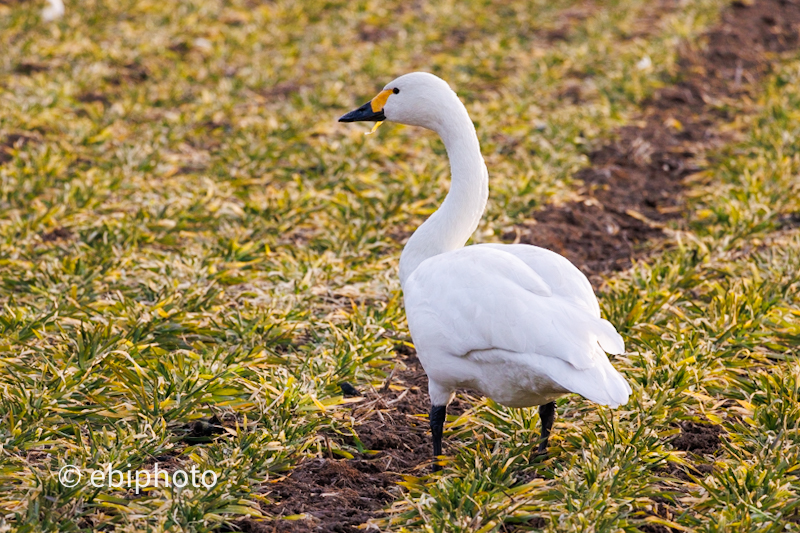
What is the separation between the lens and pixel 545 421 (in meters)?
3.58

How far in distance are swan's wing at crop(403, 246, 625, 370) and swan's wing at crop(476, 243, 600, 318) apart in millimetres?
46

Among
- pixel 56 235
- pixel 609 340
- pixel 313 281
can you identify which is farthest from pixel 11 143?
pixel 609 340

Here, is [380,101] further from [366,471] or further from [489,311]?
[366,471]

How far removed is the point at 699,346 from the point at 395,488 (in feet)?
5.69

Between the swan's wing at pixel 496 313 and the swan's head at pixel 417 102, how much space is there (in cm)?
72

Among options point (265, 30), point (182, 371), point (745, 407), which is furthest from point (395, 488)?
point (265, 30)

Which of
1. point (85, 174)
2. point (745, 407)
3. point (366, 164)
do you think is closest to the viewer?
point (745, 407)

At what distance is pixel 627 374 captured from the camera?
13.4 feet

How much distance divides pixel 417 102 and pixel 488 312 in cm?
124

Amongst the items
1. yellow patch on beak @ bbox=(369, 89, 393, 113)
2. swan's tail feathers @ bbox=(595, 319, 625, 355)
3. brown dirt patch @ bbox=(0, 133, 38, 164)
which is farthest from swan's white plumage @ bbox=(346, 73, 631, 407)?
brown dirt patch @ bbox=(0, 133, 38, 164)

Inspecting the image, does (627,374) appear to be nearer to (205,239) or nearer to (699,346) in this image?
(699,346)

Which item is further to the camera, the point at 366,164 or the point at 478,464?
the point at 366,164

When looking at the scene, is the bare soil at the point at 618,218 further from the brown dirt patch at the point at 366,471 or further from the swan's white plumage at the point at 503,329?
the swan's white plumage at the point at 503,329

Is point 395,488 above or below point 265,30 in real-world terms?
below
